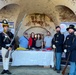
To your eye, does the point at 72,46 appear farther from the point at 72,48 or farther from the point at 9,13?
the point at 9,13

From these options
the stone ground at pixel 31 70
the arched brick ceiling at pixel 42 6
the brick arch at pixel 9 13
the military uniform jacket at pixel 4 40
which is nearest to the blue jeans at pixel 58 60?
the stone ground at pixel 31 70

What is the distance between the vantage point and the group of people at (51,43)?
21.9 ft

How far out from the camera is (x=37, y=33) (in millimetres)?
10711

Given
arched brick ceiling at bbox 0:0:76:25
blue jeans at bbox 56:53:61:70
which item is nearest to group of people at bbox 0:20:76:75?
blue jeans at bbox 56:53:61:70

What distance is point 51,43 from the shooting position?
8.84 m

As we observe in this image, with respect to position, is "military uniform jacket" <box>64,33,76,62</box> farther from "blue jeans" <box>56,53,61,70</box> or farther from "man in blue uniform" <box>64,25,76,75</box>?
"blue jeans" <box>56,53,61,70</box>

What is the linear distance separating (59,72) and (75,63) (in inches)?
53.5

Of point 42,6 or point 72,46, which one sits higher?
point 42,6

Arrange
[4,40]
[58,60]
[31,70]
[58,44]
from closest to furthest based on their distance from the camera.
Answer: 1. [4,40]
2. [58,44]
3. [58,60]
4. [31,70]

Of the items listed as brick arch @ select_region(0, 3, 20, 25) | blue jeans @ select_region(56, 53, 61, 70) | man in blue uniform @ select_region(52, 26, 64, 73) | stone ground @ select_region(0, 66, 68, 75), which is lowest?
stone ground @ select_region(0, 66, 68, 75)

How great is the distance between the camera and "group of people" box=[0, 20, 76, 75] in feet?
21.9

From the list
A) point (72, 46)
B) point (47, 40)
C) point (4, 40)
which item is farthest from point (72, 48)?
point (47, 40)

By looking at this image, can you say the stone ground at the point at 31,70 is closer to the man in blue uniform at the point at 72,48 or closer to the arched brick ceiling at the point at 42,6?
the man in blue uniform at the point at 72,48

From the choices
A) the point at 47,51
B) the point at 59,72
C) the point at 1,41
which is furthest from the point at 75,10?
the point at 1,41
